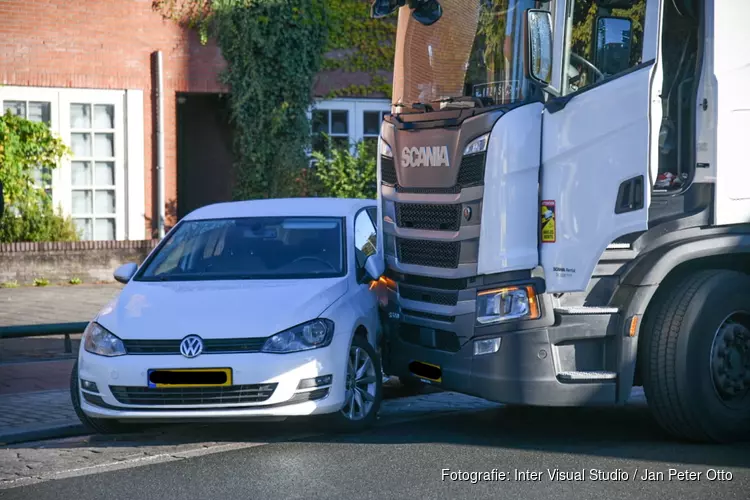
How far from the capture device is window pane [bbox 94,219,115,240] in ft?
68.5

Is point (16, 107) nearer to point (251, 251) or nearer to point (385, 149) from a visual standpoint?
point (251, 251)

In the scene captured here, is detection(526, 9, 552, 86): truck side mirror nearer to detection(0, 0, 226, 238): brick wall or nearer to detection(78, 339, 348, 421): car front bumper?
detection(78, 339, 348, 421): car front bumper

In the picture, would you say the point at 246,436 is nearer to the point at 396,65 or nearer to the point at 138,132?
the point at 396,65

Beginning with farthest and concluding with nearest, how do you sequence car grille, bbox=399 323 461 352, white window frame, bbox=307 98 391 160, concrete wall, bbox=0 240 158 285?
white window frame, bbox=307 98 391 160
concrete wall, bbox=0 240 158 285
car grille, bbox=399 323 461 352

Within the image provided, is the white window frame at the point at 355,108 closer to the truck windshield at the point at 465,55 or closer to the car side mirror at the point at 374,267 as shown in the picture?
the truck windshield at the point at 465,55

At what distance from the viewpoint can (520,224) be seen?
7.98 metres

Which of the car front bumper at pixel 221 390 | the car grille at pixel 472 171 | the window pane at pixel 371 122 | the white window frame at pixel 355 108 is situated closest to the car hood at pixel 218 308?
the car front bumper at pixel 221 390

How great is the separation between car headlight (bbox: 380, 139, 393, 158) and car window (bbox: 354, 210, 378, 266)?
2.26ft

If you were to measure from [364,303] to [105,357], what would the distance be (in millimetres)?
1836

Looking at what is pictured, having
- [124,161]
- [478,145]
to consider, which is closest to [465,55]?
[478,145]

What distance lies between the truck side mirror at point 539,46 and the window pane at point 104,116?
556 inches

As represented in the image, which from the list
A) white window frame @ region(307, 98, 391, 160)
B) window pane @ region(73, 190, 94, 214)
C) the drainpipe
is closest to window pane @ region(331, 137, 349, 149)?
white window frame @ region(307, 98, 391, 160)

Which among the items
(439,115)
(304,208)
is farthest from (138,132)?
(439,115)

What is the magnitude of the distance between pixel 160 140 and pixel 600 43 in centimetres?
1410
